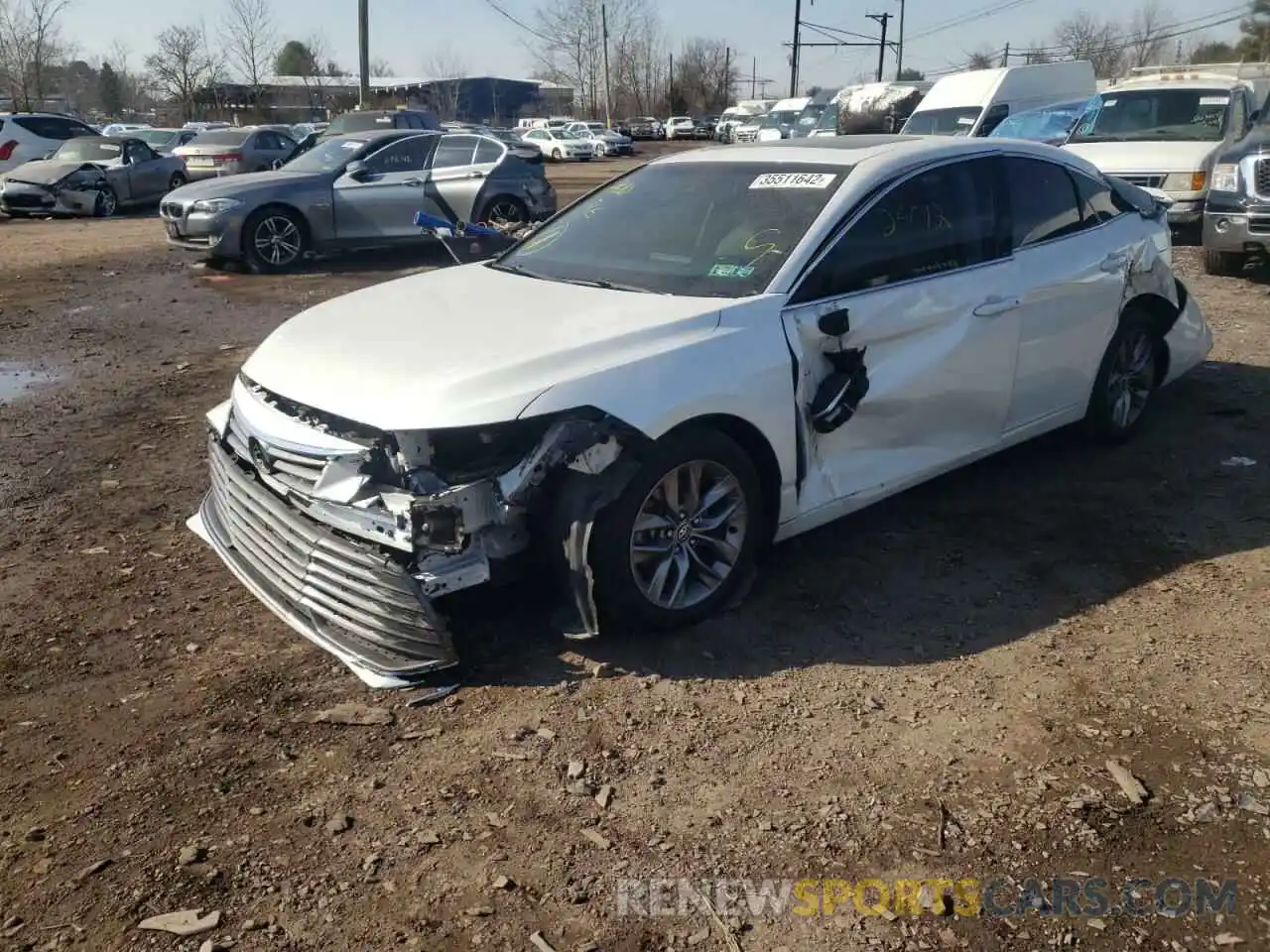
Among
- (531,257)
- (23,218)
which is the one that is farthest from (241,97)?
(531,257)

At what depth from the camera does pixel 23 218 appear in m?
19.8

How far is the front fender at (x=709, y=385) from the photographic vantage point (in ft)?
11.8

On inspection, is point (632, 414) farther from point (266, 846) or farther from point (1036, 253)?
point (1036, 253)

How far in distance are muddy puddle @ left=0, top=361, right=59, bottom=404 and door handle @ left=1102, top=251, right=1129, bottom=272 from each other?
668 centimetres

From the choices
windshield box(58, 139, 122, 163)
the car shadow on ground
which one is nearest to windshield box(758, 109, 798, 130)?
windshield box(58, 139, 122, 163)

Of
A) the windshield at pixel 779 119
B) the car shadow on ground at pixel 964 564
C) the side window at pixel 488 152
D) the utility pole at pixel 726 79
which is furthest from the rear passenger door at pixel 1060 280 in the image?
the utility pole at pixel 726 79

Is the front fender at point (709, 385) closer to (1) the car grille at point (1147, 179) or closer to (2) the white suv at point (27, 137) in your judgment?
(1) the car grille at point (1147, 179)

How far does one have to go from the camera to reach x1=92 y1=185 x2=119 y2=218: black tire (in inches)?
770

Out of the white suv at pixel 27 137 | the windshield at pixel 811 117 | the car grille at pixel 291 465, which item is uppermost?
the windshield at pixel 811 117

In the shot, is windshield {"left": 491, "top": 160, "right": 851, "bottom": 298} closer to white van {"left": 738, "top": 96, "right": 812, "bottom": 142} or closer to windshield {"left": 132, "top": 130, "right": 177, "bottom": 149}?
windshield {"left": 132, "top": 130, "right": 177, "bottom": 149}

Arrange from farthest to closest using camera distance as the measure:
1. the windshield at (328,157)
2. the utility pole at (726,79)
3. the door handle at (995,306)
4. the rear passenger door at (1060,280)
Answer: the utility pole at (726,79)
the windshield at (328,157)
the rear passenger door at (1060,280)
the door handle at (995,306)

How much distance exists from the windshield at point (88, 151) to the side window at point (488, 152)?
9949 mm

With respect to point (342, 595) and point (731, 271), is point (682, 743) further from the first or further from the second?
point (731, 271)

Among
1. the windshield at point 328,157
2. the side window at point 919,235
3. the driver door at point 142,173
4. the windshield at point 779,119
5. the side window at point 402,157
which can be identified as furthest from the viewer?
the windshield at point 779,119
